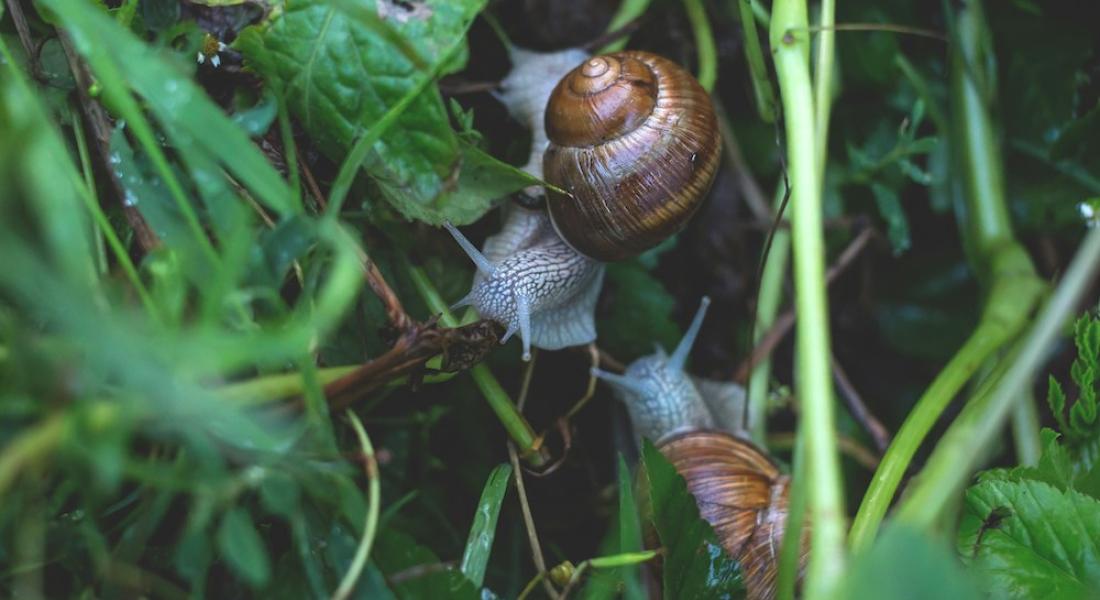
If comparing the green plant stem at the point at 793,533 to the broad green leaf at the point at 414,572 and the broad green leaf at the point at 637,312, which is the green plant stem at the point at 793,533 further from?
the broad green leaf at the point at 637,312

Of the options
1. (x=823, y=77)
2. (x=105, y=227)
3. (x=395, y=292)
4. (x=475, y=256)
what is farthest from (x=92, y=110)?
(x=823, y=77)

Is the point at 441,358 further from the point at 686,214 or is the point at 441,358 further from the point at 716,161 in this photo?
the point at 716,161

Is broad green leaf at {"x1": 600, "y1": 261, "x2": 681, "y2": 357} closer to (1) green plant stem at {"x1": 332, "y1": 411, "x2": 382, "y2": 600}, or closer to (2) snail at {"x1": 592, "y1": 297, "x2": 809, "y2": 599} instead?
(2) snail at {"x1": 592, "y1": 297, "x2": 809, "y2": 599}

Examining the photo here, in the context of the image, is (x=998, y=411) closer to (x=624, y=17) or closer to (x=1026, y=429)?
(x=1026, y=429)

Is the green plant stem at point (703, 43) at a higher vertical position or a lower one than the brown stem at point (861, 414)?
higher

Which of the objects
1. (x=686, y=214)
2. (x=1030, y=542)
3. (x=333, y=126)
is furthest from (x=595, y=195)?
(x=1030, y=542)

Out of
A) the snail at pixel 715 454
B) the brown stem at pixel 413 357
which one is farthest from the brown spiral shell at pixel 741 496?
the brown stem at pixel 413 357

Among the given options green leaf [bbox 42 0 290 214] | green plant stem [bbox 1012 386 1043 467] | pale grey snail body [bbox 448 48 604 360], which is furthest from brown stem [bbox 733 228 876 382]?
green leaf [bbox 42 0 290 214]
